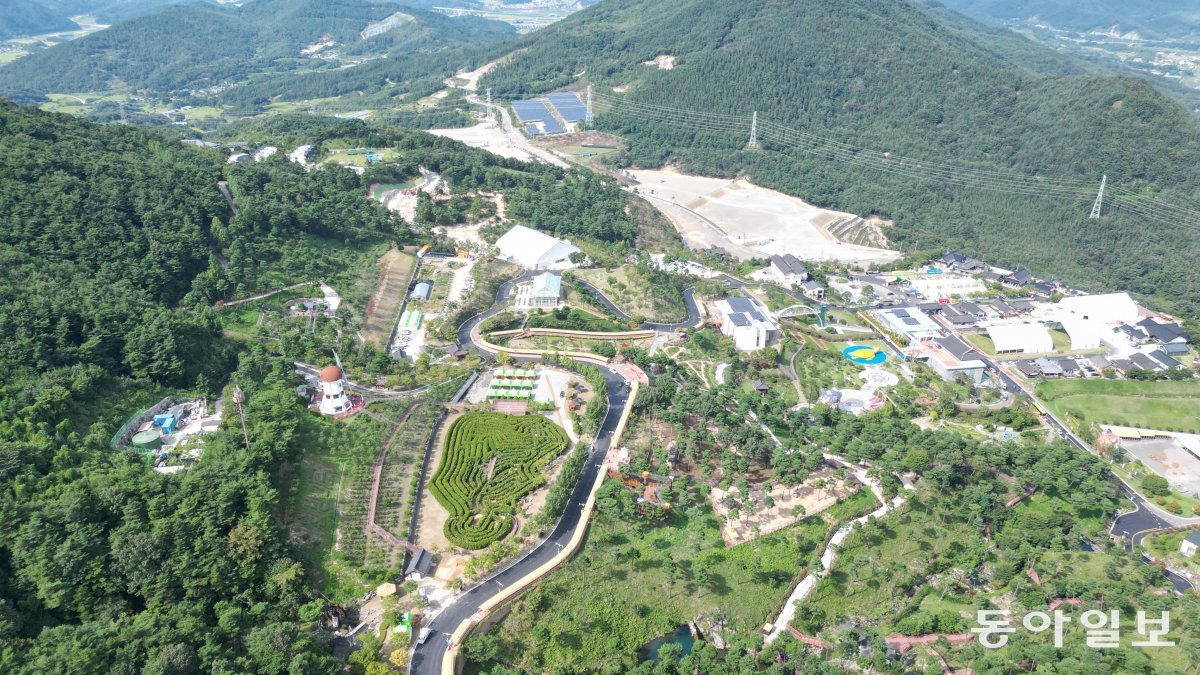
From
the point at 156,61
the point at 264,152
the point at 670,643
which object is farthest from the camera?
the point at 156,61

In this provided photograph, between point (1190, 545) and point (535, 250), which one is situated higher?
point (535, 250)

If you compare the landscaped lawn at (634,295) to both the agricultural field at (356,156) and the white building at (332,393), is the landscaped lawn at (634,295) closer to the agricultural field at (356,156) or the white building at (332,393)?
the white building at (332,393)

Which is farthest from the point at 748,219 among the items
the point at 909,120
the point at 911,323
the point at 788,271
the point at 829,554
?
the point at 829,554

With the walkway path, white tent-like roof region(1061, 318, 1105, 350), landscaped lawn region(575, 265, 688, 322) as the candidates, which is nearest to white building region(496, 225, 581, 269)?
landscaped lawn region(575, 265, 688, 322)

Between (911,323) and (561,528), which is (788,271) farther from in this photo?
(561,528)

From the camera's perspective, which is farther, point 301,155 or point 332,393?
point 301,155

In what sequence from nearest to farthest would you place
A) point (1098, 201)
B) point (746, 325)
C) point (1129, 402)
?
1. point (1129, 402)
2. point (746, 325)
3. point (1098, 201)

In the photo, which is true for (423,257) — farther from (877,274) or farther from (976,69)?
(976,69)
